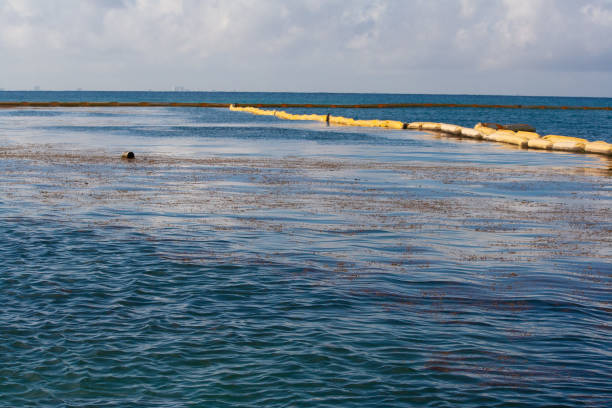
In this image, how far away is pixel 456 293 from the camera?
1107 cm

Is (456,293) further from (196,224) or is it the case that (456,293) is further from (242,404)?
(196,224)

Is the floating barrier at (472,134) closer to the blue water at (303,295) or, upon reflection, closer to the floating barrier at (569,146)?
the floating barrier at (569,146)

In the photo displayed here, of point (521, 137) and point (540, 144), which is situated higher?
point (521, 137)

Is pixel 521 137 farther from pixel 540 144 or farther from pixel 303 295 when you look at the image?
pixel 303 295

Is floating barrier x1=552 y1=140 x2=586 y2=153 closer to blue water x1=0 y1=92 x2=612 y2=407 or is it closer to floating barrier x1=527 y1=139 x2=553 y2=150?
floating barrier x1=527 y1=139 x2=553 y2=150

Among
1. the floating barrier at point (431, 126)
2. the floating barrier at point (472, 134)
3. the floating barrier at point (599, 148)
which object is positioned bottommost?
the floating barrier at point (599, 148)

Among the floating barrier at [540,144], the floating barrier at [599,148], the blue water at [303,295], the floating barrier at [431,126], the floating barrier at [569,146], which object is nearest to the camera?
the blue water at [303,295]

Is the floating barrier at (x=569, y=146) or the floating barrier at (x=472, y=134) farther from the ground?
the floating barrier at (x=472, y=134)

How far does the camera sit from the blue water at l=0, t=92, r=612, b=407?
766 cm

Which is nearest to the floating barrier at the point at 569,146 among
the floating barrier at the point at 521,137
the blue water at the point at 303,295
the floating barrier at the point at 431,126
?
the floating barrier at the point at 521,137

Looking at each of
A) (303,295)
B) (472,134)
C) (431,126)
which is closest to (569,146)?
(472,134)

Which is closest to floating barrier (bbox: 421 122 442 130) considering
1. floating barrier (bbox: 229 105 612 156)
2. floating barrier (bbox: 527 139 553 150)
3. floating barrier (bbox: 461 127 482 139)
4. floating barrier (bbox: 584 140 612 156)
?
floating barrier (bbox: 229 105 612 156)

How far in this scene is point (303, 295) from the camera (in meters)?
10.9

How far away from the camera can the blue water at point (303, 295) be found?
25.1ft
